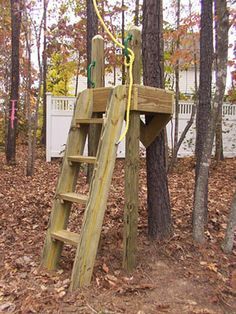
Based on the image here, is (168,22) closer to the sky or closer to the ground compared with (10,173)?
closer to the sky

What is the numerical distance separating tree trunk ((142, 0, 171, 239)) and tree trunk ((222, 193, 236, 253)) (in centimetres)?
58

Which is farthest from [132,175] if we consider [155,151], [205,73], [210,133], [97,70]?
[205,73]

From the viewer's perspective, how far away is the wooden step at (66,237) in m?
3.03

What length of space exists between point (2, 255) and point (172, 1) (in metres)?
9.25

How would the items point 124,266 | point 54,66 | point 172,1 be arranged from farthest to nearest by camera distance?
point 54,66 < point 172,1 < point 124,266

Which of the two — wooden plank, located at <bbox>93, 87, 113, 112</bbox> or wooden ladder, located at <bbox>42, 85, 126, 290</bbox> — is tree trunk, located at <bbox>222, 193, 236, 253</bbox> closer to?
wooden ladder, located at <bbox>42, 85, 126, 290</bbox>

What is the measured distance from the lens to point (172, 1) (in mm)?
10578

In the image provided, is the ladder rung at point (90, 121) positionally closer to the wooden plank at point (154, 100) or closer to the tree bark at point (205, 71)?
the wooden plank at point (154, 100)

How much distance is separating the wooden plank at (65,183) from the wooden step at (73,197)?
0.07m

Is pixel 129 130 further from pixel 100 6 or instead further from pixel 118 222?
pixel 100 6

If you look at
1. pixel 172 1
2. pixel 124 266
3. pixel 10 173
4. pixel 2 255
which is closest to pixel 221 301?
pixel 124 266

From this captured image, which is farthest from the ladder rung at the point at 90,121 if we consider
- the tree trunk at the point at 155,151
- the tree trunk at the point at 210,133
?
the tree trunk at the point at 210,133

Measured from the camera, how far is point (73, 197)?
318 centimetres

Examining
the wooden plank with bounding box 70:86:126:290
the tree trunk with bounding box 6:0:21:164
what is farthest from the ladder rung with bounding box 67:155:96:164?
the tree trunk with bounding box 6:0:21:164
